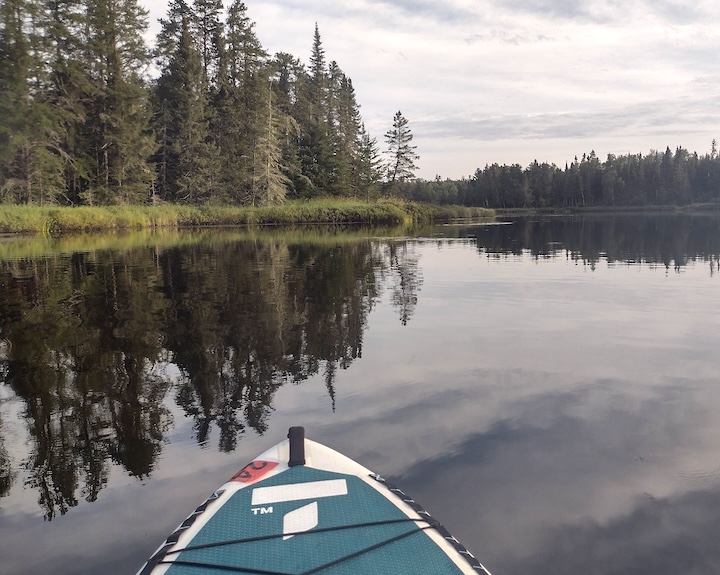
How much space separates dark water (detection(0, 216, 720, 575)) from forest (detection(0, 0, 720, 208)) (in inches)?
1253

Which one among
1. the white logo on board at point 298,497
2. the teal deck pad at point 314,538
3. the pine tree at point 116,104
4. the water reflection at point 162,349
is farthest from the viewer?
the pine tree at point 116,104

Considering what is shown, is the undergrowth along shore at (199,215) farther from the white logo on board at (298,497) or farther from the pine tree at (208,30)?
the white logo on board at (298,497)

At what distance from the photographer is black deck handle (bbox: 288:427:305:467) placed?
3.49 m

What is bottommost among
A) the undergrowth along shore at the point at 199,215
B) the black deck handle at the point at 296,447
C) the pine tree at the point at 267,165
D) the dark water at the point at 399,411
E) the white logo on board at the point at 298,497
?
the dark water at the point at 399,411

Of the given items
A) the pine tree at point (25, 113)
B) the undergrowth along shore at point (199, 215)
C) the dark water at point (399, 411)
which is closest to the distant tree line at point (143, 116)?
the pine tree at point (25, 113)

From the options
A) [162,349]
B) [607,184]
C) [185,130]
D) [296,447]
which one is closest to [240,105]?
[185,130]

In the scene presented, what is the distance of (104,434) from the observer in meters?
4.91

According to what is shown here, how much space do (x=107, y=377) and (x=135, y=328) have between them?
2.59 m

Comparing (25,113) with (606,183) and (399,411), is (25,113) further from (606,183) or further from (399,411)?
(606,183)

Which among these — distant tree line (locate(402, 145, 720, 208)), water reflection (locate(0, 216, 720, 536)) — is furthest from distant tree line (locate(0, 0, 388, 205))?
distant tree line (locate(402, 145, 720, 208))

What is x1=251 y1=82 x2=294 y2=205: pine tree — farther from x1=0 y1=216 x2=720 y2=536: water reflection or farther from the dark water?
the dark water

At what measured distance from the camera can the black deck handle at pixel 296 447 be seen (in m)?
3.49

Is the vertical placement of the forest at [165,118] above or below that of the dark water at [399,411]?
above

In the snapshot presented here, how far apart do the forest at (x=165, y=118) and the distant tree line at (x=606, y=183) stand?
2314 inches
